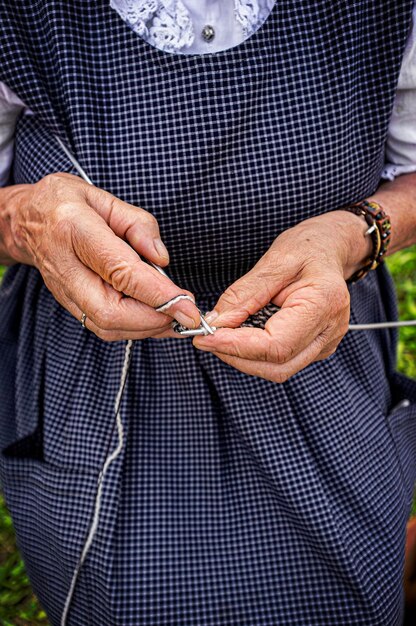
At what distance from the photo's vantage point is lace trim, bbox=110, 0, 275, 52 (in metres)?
0.83

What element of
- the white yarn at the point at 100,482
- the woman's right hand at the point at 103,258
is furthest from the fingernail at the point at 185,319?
the white yarn at the point at 100,482

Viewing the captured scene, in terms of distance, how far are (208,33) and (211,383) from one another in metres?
0.59

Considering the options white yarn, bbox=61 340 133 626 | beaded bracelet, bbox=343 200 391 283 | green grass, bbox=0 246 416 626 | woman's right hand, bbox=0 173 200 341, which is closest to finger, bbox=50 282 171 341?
woman's right hand, bbox=0 173 200 341

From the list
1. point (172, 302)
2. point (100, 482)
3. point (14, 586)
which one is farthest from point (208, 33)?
point (14, 586)

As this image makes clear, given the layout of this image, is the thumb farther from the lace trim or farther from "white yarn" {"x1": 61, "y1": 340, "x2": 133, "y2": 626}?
the lace trim

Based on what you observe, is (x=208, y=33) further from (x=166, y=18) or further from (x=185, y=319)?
(x=185, y=319)

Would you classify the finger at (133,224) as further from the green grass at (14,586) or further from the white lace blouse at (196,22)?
the green grass at (14,586)

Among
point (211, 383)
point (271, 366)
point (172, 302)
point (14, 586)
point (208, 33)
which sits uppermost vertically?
point (208, 33)

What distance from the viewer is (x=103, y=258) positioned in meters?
0.74

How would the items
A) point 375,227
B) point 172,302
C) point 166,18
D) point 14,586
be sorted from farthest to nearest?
point 14,586, point 375,227, point 166,18, point 172,302

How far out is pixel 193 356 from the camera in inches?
39.4

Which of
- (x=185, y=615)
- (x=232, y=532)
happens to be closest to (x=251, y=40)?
(x=232, y=532)

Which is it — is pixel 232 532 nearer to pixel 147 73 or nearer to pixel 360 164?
pixel 360 164

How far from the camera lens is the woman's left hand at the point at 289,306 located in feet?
2.43
